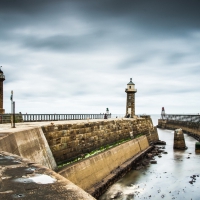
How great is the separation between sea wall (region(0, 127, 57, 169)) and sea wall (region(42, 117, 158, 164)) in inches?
39.5

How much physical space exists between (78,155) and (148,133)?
21.0 meters

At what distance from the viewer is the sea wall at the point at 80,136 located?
12742mm

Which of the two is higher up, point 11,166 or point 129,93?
point 129,93

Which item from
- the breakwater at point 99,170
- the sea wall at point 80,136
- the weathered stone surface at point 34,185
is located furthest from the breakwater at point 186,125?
the weathered stone surface at point 34,185

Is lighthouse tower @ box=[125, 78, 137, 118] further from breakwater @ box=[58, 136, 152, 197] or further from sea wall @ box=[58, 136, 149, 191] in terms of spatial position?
breakwater @ box=[58, 136, 152, 197]

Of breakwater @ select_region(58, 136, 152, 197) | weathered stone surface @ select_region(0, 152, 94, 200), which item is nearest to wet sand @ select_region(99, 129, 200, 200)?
breakwater @ select_region(58, 136, 152, 197)

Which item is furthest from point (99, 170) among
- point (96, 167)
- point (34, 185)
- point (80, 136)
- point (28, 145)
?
point (34, 185)

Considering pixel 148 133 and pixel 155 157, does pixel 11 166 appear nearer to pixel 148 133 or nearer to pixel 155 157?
pixel 155 157

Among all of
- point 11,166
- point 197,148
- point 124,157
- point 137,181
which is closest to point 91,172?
point 137,181

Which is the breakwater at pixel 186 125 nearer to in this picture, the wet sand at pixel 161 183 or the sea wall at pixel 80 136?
the wet sand at pixel 161 183

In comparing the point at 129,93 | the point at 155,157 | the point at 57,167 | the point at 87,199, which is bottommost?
the point at 155,157

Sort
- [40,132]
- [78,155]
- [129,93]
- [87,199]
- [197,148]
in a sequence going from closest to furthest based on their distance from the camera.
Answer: [87,199] → [40,132] → [78,155] → [197,148] → [129,93]

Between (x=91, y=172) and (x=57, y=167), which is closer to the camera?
(x=57, y=167)

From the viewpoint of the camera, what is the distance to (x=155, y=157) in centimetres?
2519
